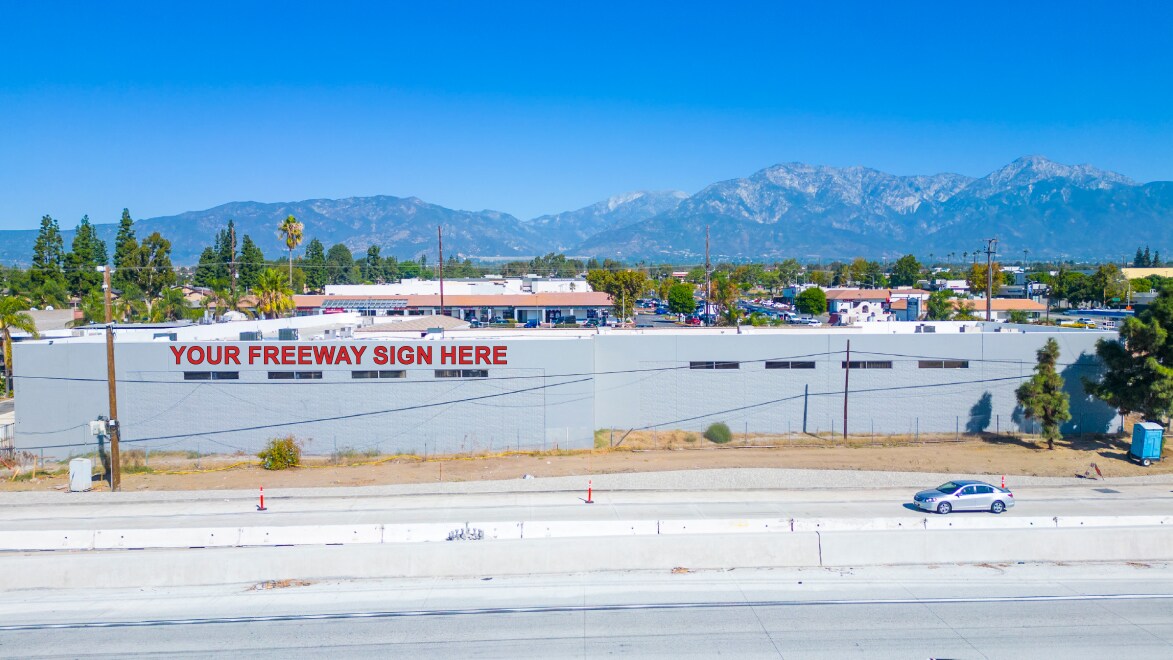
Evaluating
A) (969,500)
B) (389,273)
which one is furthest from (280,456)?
(389,273)

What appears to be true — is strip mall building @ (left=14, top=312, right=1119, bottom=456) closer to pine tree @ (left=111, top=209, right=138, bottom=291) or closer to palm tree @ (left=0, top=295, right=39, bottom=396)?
palm tree @ (left=0, top=295, right=39, bottom=396)

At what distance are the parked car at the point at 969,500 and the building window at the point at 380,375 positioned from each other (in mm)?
23741

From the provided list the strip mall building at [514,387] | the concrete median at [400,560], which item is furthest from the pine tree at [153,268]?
the concrete median at [400,560]

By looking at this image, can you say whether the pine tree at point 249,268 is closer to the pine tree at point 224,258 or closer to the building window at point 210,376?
the pine tree at point 224,258

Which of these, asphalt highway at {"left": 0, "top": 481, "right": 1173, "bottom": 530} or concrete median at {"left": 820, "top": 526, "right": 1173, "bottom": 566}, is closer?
concrete median at {"left": 820, "top": 526, "right": 1173, "bottom": 566}

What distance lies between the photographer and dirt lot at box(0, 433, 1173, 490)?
113ft

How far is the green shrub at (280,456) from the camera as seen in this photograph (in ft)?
121

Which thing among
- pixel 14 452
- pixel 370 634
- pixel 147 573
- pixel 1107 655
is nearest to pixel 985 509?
pixel 1107 655

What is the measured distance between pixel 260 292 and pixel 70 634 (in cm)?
5012

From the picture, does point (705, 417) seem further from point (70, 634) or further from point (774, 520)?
point (70, 634)

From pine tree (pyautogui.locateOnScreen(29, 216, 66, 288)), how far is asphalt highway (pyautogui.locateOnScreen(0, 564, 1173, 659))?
9111 cm

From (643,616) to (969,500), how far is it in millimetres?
15486

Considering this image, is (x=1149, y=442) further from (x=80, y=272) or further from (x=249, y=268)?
(x=249, y=268)

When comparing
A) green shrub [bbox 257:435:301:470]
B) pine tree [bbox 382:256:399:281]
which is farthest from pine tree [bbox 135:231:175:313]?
pine tree [bbox 382:256:399:281]
